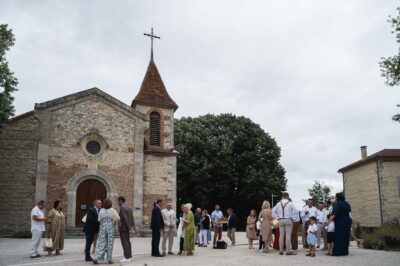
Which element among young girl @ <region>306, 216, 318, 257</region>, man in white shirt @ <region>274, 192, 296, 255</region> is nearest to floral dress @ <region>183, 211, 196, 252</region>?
man in white shirt @ <region>274, 192, 296, 255</region>

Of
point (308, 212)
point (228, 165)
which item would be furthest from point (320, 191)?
point (308, 212)

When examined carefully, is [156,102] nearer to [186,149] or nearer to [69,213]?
[69,213]

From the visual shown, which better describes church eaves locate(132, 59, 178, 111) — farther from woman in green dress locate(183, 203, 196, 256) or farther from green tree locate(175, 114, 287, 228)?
woman in green dress locate(183, 203, 196, 256)

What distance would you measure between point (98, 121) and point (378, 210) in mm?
19340

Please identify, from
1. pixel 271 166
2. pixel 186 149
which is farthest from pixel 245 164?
pixel 186 149

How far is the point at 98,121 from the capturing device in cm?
2366

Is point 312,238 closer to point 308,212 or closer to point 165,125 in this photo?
point 308,212

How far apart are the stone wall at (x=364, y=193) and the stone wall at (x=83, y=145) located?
1656 cm

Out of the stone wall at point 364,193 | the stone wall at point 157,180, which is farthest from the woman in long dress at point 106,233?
the stone wall at point 364,193

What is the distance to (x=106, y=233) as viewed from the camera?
34.8 ft

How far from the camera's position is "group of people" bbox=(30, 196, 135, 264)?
10.6 meters

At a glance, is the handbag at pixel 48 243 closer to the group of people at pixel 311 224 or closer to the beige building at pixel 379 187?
the group of people at pixel 311 224

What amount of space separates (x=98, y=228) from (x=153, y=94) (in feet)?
54.8

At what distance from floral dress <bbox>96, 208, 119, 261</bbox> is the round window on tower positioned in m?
12.9
